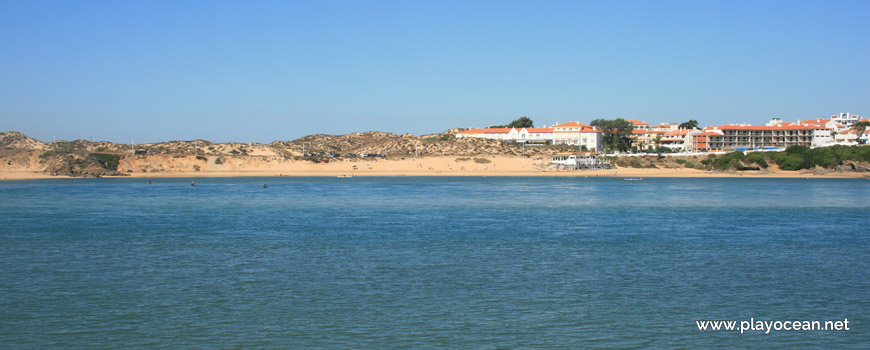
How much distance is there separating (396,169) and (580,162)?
31.4m

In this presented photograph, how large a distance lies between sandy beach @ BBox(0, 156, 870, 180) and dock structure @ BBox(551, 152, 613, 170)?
250cm

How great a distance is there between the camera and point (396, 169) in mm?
115125

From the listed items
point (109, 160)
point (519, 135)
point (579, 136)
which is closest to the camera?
point (109, 160)

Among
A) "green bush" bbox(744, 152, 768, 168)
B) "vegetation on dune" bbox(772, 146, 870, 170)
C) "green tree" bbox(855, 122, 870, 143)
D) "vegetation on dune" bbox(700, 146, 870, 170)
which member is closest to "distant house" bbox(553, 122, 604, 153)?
"vegetation on dune" bbox(700, 146, 870, 170)

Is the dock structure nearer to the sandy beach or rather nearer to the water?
the sandy beach

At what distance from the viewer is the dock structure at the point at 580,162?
116 m

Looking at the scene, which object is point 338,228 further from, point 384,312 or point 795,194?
point 795,194

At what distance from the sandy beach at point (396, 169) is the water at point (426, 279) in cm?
6311

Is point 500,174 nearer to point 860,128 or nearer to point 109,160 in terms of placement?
point 109,160

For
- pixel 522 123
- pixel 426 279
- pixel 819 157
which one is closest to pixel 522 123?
pixel 522 123

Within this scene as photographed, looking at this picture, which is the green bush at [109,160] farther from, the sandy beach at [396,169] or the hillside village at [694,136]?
the hillside village at [694,136]

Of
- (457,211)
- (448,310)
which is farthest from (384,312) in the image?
(457,211)

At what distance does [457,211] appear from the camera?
4797 cm

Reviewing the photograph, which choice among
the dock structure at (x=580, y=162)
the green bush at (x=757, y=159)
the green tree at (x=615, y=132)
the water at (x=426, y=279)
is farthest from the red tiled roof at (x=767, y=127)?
the water at (x=426, y=279)
